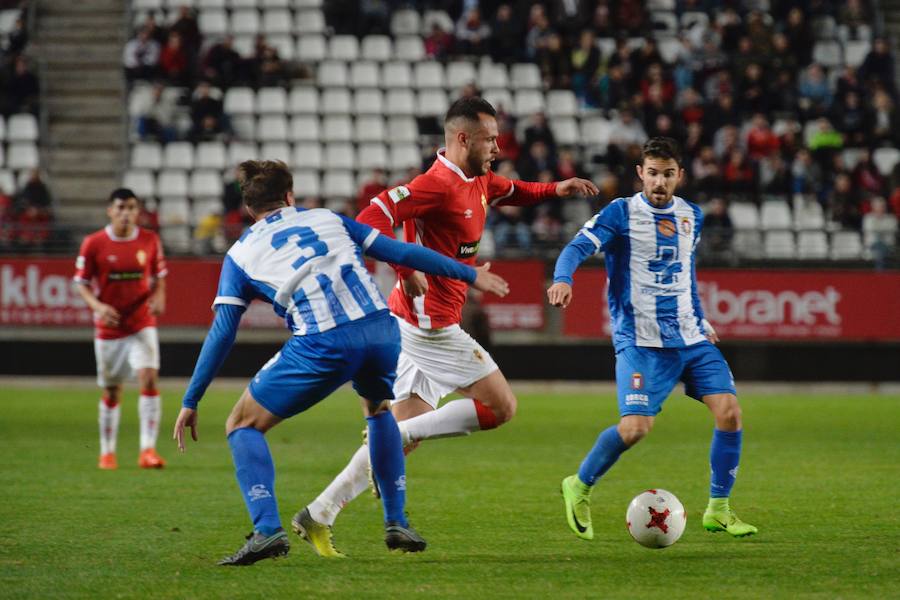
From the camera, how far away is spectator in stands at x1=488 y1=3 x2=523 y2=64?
23.5m

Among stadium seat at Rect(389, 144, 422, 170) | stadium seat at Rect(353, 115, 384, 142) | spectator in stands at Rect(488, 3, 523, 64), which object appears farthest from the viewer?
spectator in stands at Rect(488, 3, 523, 64)

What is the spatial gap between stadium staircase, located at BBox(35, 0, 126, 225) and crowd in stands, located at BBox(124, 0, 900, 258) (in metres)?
1.46

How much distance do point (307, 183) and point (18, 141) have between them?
541 centimetres

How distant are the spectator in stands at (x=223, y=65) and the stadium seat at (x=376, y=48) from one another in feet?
7.60

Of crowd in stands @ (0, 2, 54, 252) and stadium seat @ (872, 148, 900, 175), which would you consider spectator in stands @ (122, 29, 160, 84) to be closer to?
crowd in stands @ (0, 2, 54, 252)

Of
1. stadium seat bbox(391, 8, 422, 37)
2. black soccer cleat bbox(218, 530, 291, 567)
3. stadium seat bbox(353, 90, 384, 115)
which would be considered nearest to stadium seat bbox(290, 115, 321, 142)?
stadium seat bbox(353, 90, 384, 115)

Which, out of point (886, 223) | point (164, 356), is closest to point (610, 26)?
point (886, 223)

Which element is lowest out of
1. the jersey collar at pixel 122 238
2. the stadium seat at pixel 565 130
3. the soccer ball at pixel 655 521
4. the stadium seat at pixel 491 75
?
the soccer ball at pixel 655 521

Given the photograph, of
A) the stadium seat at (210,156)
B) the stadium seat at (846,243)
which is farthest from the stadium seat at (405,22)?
the stadium seat at (846,243)

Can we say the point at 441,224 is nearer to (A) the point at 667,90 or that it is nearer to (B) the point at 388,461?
(B) the point at 388,461

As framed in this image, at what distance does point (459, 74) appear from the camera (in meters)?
23.5

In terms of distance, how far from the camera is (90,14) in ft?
84.2

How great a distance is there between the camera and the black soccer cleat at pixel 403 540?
6676mm

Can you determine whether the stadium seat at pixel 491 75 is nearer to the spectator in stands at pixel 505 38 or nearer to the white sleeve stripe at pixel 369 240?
the spectator in stands at pixel 505 38
